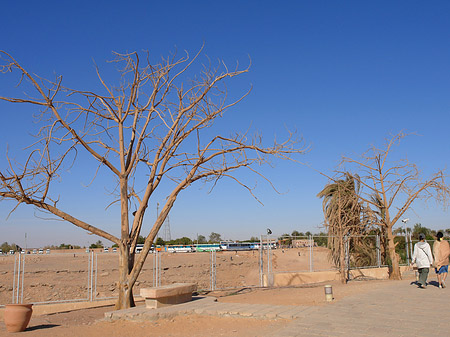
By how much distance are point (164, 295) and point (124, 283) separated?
4.82 ft

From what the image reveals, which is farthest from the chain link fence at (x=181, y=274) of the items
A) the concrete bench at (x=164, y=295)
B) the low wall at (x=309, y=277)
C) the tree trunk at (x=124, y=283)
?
the concrete bench at (x=164, y=295)

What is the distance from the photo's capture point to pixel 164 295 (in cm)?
1098

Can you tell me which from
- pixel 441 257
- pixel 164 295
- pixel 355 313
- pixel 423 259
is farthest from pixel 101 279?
pixel 355 313

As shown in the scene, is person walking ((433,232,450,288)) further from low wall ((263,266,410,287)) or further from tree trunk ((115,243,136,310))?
tree trunk ((115,243,136,310))

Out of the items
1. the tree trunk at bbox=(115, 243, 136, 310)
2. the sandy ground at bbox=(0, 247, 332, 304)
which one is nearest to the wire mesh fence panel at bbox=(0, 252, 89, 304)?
the sandy ground at bbox=(0, 247, 332, 304)

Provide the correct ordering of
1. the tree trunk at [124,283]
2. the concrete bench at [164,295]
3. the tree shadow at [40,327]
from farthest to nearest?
1. the tree trunk at [124,283]
2. the concrete bench at [164,295]
3. the tree shadow at [40,327]

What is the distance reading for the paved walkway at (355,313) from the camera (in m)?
7.86

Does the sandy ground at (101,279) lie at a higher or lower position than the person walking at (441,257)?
lower

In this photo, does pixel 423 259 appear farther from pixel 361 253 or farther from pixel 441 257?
pixel 361 253

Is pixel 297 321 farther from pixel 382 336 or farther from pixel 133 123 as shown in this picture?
pixel 133 123

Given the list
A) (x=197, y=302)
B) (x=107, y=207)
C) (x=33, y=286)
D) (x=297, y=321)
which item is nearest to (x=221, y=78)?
(x=107, y=207)

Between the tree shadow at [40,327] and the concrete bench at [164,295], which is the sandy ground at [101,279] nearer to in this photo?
the tree shadow at [40,327]

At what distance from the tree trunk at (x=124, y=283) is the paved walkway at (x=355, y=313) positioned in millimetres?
1094

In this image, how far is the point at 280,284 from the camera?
20156mm
